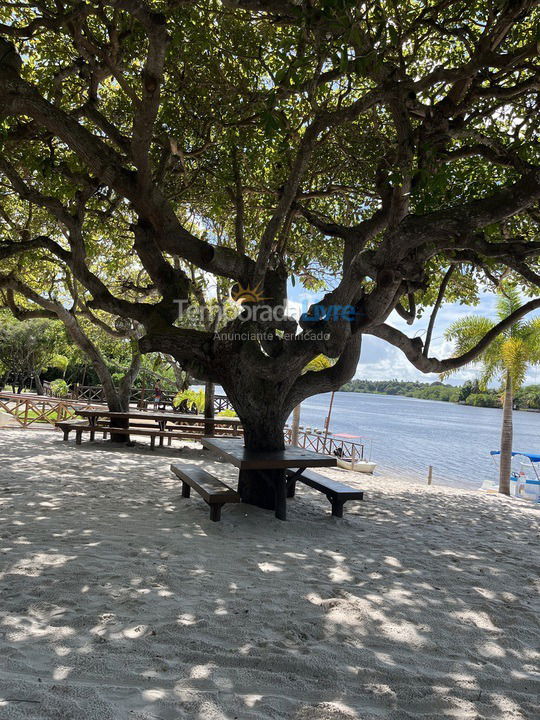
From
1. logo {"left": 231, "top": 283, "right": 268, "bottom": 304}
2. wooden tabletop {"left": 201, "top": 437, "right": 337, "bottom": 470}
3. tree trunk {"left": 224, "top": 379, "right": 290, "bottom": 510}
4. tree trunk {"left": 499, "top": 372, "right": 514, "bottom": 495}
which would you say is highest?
logo {"left": 231, "top": 283, "right": 268, "bottom": 304}

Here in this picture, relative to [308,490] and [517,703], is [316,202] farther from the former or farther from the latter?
[517,703]

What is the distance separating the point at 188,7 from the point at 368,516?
7.00 m

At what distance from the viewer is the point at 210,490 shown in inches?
218

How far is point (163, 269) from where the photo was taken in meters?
Result: 6.80

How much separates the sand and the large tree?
1827 mm

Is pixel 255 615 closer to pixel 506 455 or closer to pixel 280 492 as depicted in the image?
pixel 280 492

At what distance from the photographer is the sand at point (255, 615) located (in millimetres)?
2270

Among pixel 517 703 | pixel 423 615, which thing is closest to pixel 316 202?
pixel 423 615

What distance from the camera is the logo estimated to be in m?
6.42

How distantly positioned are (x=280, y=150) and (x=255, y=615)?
6.23m

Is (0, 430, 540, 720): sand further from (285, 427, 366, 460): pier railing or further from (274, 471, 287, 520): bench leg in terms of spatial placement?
(285, 427, 366, 460): pier railing

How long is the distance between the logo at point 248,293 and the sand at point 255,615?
8.91 ft

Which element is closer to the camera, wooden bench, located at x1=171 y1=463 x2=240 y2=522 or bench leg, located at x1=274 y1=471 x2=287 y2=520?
wooden bench, located at x1=171 y1=463 x2=240 y2=522

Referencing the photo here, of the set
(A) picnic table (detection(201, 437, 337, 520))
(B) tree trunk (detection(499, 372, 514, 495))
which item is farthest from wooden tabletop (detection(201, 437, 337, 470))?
(B) tree trunk (detection(499, 372, 514, 495))
